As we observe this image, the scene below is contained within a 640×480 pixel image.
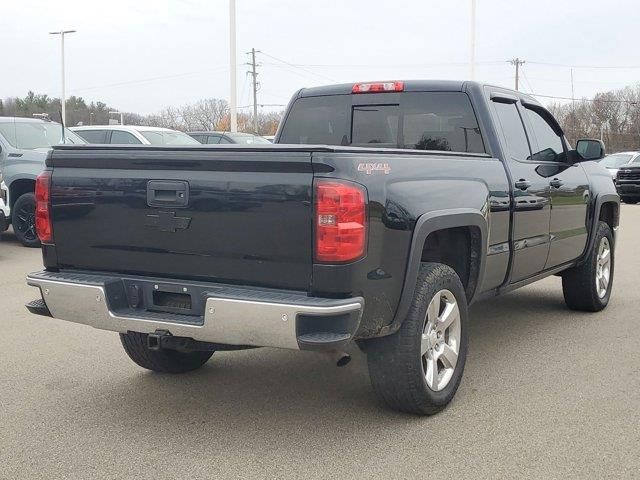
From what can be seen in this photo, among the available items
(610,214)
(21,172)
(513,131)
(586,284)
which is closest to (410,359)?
(513,131)

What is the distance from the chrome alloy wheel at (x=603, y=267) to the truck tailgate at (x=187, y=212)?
4221 mm

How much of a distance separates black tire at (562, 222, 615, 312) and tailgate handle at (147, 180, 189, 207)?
13.7ft

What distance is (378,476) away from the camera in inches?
133

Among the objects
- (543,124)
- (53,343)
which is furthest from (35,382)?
(543,124)

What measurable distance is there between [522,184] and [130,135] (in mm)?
9261

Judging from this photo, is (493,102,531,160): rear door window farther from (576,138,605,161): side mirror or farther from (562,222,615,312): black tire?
(562,222,615,312): black tire

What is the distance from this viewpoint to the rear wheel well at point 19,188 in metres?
11.1

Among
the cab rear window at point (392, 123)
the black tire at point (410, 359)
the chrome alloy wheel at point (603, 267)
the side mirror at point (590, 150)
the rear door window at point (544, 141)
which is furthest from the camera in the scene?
the chrome alloy wheel at point (603, 267)

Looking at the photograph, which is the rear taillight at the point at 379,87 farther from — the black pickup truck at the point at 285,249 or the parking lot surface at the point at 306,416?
the parking lot surface at the point at 306,416

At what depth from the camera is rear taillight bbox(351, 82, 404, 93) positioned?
538cm

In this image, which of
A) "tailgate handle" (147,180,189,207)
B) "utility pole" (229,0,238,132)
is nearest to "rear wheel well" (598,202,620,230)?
"tailgate handle" (147,180,189,207)

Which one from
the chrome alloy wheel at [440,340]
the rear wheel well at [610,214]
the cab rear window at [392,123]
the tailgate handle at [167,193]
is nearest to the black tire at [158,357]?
the tailgate handle at [167,193]

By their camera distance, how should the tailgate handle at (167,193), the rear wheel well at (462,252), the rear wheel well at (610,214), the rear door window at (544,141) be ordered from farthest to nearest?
1. the rear wheel well at (610,214)
2. the rear door window at (544,141)
3. the rear wheel well at (462,252)
4. the tailgate handle at (167,193)

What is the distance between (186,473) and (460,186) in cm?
216
